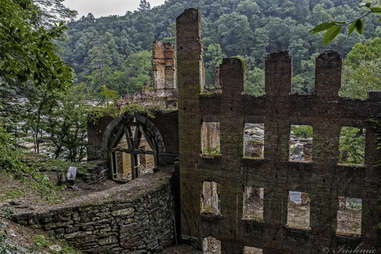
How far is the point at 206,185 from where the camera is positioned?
16.2 meters

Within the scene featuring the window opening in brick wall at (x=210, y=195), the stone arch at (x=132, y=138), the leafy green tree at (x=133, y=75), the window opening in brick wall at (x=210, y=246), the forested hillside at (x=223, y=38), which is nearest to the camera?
the window opening in brick wall at (x=210, y=246)

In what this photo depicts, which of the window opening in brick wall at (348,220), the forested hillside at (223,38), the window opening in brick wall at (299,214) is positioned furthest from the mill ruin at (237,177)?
the forested hillside at (223,38)

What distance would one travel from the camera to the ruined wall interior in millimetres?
10234

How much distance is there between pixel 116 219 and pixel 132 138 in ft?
19.9

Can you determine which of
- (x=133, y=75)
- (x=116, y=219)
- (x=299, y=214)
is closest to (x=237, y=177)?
(x=116, y=219)

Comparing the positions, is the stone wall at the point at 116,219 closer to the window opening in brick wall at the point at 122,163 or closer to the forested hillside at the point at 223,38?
the window opening in brick wall at the point at 122,163

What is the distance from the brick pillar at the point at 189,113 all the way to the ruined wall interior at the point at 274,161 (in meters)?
0.04

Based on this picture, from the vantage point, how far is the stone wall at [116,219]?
8853mm

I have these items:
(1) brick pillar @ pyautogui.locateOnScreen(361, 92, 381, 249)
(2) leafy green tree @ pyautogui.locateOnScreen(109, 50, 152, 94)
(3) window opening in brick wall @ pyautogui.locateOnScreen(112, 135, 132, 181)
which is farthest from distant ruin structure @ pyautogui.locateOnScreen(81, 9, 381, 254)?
(2) leafy green tree @ pyautogui.locateOnScreen(109, 50, 152, 94)

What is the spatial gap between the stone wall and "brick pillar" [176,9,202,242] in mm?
915

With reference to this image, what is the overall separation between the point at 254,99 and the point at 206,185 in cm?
665

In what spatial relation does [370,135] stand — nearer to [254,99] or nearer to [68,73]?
[254,99]

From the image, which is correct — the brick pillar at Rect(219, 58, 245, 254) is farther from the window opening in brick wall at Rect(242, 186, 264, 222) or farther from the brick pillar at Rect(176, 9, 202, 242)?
the window opening in brick wall at Rect(242, 186, 264, 222)

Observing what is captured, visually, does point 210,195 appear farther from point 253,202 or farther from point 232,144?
point 232,144
